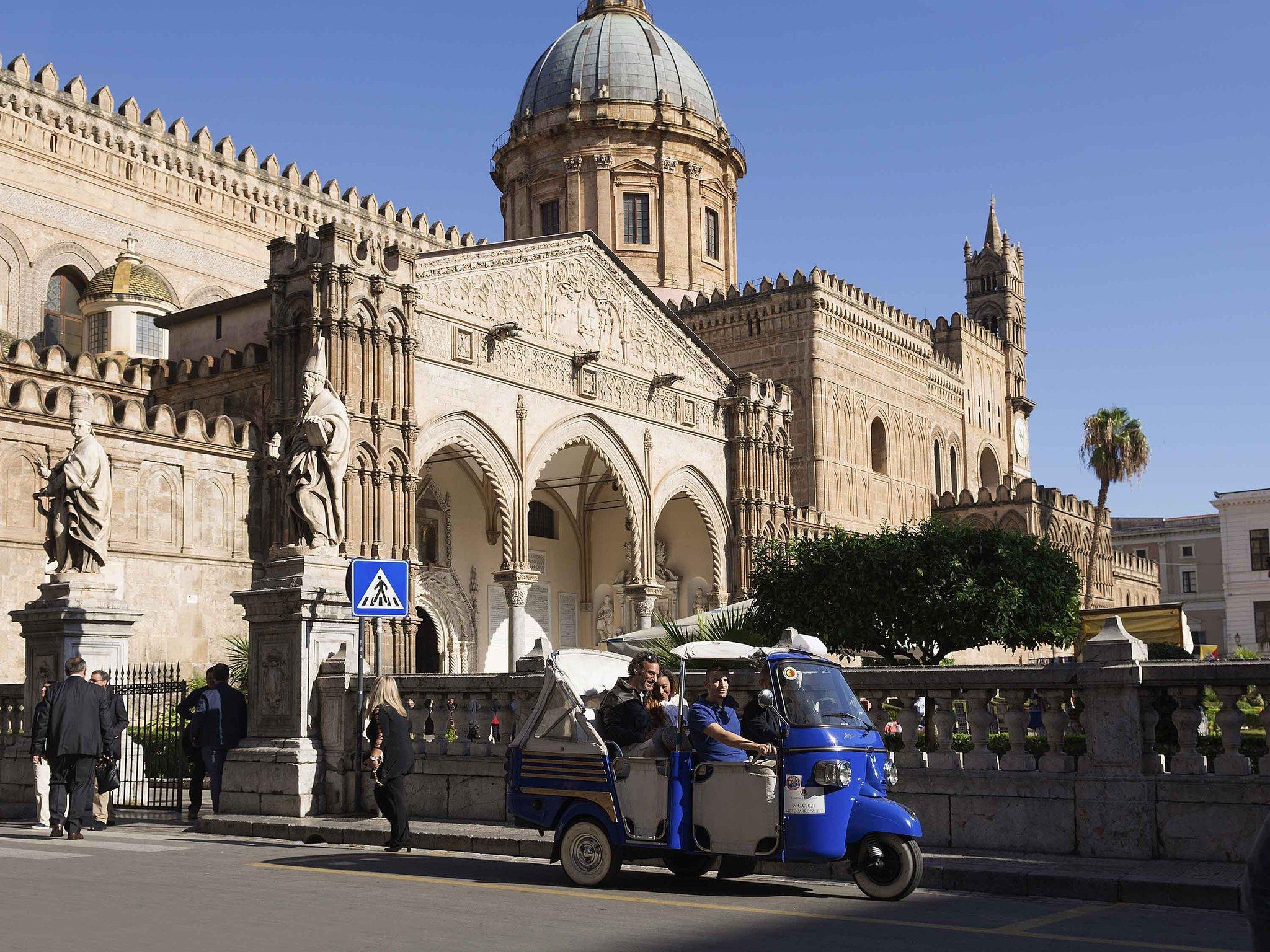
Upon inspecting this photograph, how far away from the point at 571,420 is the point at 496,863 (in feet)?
77.7

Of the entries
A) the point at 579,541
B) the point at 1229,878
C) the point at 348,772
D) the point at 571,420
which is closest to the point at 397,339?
the point at 571,420

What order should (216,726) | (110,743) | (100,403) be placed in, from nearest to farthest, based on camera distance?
(110,743) < (216,726) < (100,403)

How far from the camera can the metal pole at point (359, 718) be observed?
39.9 feet

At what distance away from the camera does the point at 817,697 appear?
8.30 m

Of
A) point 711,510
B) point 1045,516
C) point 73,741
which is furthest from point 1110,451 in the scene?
point 73,741

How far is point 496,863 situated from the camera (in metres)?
9.96

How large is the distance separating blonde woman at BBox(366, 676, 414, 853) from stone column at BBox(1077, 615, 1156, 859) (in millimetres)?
5054

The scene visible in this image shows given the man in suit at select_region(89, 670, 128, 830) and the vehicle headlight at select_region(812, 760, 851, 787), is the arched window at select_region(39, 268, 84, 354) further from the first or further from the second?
the vehicle headlight at select_region(812, 760, 851, 787)

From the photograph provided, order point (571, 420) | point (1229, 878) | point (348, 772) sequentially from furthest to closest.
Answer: point (571, 420) → point (348, 772) → point (1229, 878)

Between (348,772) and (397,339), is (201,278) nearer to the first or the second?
(397,339)

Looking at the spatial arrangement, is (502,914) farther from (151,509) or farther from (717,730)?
(151,509)

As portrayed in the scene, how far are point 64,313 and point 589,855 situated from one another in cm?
3220

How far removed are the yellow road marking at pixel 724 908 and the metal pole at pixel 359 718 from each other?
2.54m

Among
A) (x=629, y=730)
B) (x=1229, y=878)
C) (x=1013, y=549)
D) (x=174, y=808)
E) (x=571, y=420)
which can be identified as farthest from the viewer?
(x=571, y=420)
